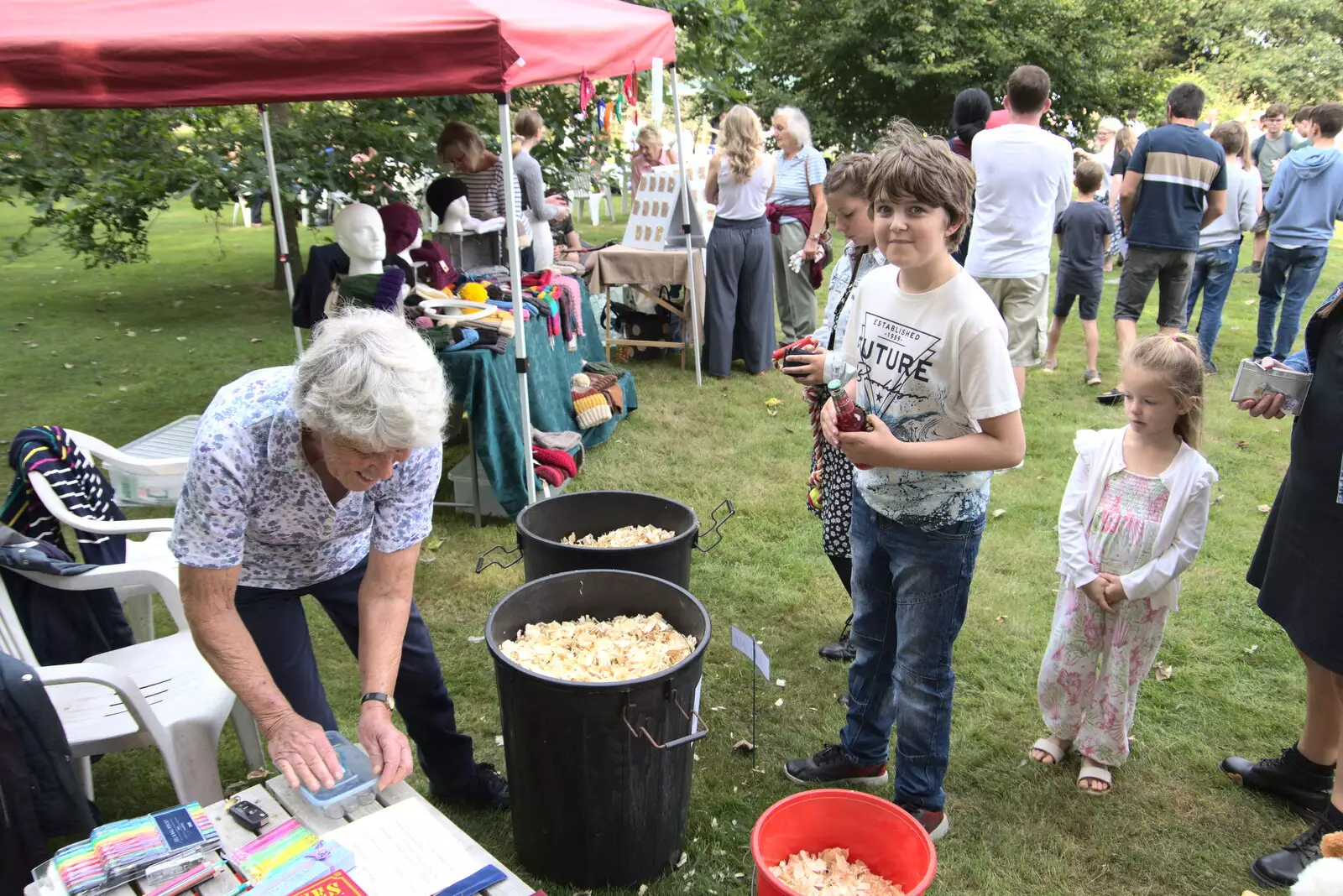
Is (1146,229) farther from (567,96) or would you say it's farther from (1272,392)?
(567,96)

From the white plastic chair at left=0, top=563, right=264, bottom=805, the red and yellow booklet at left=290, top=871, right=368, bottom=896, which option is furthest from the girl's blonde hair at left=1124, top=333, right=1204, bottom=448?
the white plastic chair at left=0, top=563, right=264, bottom=805

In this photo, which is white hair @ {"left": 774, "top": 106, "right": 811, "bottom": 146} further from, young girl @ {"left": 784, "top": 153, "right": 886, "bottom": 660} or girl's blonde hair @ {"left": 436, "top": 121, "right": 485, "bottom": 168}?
young girl @ {"left": 784, "top": 153, "right": 886, "bottom": 660}

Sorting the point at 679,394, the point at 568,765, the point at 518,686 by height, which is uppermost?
the point at 518,686

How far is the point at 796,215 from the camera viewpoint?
24.0ft

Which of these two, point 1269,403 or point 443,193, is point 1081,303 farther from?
point 1269,403

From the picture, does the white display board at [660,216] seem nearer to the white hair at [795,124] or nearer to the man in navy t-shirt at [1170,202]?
the white hair at [795,124]

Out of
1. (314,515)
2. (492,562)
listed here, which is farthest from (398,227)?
(314,515)

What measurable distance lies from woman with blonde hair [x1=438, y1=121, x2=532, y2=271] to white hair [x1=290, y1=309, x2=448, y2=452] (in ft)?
13.7

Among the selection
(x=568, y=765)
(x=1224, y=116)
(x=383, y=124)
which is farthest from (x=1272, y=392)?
(x=1224, y=116)

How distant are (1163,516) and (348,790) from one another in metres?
2.25

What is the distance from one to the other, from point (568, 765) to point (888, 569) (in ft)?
3.26

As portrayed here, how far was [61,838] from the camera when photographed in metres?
2.68

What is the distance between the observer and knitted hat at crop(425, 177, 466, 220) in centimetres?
547

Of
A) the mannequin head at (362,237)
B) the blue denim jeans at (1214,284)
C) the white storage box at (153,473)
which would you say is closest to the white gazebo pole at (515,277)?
the mannequin head at (362,237)
